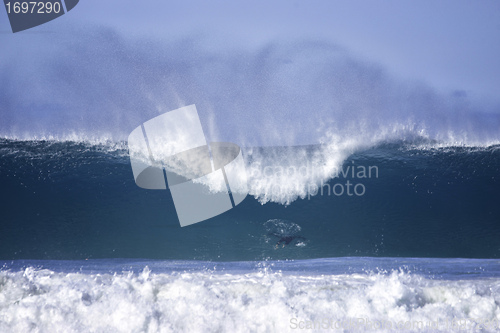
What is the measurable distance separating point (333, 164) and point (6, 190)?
26.5 ft

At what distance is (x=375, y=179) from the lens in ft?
31.7

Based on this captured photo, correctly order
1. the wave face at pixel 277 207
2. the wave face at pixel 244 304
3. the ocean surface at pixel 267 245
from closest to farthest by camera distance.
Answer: the wave face at pixel 244 304 < the ocean surface at pixel 267 245 < the wave face at pixel 277 207

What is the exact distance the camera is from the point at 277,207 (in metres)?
8.73

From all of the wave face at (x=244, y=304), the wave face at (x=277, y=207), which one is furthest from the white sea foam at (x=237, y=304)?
the wave face at (x=277, y=207)

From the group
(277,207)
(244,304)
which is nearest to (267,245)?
(277,207)

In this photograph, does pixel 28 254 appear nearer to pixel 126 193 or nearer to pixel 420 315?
pixel 126 193

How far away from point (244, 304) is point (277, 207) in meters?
5.15

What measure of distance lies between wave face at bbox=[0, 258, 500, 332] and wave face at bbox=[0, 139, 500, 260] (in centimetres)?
319

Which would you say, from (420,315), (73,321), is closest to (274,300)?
(420,315)

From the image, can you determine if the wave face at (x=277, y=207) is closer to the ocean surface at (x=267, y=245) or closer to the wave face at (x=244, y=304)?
the ocean surface at (x=267, y=245)

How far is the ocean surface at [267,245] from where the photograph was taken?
11.4 ft

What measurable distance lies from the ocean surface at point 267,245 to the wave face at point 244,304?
2 centimetres

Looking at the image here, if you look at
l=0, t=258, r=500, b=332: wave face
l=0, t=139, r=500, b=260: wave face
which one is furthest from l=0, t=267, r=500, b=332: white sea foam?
l=0, t=139, r=500, b=260: wave face

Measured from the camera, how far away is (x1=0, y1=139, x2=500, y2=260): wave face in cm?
766
